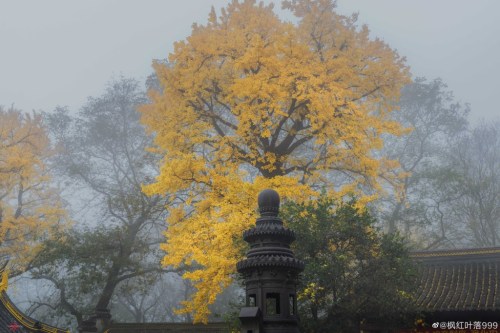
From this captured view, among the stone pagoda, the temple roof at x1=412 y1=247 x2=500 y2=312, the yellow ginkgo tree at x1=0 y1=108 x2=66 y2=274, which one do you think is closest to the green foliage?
the stone pagoda

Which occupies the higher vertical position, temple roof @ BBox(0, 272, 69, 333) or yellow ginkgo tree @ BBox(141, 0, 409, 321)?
yellow ginkgo tree @ BBox(141, 0, 409, 321)

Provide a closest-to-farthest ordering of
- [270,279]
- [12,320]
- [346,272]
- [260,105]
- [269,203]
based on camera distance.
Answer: [270,279], [269,203], [346,272], [12,320], [260,105]

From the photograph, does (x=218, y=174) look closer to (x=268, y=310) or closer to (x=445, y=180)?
(x=268, y=310)

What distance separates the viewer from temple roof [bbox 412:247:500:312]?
13312 mm

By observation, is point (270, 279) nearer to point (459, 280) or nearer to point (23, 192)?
point (459, 280)

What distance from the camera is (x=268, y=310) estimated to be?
727cm

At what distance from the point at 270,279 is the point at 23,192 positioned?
18285 mm

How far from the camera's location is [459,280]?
14.7 metres

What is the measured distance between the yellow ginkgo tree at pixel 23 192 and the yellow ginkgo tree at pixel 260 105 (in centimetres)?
959

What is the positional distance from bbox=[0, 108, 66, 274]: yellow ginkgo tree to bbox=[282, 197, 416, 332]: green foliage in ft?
45.3

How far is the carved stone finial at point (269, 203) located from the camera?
759 cm

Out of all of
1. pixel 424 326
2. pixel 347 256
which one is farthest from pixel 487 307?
pixel 347 256

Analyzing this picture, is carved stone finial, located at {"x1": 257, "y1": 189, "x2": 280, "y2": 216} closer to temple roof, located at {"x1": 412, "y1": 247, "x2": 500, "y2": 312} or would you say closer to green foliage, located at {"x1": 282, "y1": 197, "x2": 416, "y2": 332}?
green foliage, located at {"x1": 282, "y1": 197, "x2": 416, "y2": 332}

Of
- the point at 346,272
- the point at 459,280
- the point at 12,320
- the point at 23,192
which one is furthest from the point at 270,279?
the point at 23,192
